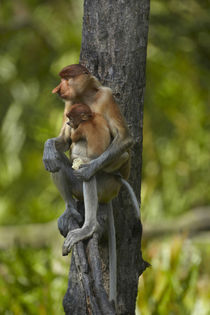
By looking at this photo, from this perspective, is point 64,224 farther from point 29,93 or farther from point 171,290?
point 29,93

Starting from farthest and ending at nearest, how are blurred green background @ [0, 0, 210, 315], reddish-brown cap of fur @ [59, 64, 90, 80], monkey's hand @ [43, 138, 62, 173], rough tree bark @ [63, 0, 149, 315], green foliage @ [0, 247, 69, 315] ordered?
blurred green background @ [0, 0, 210, 315]
green foliage @ [0, 247, 69, 315]
rough tree bark @ [63, 0, 149, 315]
monkey's hand @ [43, 138, 62, 173]
reddish-brown cap of fur @ [59, 64, 90, 80]

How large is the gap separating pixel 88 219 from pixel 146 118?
5.03m

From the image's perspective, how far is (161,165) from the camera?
6.98 meters

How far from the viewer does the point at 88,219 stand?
1.95m

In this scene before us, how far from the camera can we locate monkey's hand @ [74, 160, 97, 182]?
6.23ft

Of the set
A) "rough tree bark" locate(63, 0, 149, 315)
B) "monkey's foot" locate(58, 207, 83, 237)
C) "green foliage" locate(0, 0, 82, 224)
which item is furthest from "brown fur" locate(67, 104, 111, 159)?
"green foliage" locate(0, 0, 82, 224)

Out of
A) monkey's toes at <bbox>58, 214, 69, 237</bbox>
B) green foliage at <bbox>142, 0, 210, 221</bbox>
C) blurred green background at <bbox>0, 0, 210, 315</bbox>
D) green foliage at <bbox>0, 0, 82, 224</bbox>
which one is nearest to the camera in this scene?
monkey's toes at <bbox>58, 214, 69, 237</bbox>

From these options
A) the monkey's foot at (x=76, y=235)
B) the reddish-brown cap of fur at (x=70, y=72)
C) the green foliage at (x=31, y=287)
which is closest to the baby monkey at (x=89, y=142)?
the monkey's foot at (x=76, y=235)

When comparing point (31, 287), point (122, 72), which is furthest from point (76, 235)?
point (31, 287)

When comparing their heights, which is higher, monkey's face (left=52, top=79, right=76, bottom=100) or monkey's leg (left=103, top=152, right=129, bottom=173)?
monkey's face (left=52, top=79, right=76, bottom=100)

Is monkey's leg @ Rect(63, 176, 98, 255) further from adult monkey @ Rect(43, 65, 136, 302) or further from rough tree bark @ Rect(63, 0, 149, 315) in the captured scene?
rough tree bark @ Rect(63, 0, 149, 315)

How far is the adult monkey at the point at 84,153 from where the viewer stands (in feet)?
6.17

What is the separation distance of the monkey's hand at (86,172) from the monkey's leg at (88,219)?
3cm

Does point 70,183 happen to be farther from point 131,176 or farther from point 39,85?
point 39,85
